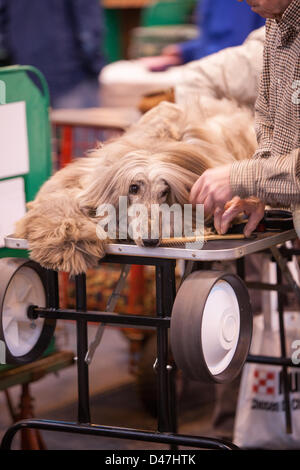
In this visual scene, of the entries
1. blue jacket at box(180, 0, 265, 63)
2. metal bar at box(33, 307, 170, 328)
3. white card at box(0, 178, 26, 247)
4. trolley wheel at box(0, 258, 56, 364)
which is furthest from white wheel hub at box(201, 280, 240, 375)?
blue jacket at box(180, 0, 265, 63)

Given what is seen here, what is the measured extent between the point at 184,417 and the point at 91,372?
2.13 feet

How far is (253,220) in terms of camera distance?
2.09 meters

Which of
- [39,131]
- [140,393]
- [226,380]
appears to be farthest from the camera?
[140,393]

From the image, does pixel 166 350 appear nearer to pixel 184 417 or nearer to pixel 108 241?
pixel 108 241

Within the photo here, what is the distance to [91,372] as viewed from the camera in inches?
150

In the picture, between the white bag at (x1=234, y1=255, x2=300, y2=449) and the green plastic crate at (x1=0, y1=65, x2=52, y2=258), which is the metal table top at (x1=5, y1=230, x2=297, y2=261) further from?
the white bag at (x1=234, y1=255, x2=300, y2=449)

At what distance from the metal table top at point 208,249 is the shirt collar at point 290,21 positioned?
1.59 feet

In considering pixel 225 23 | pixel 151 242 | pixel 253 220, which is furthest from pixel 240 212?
pixel 225 23

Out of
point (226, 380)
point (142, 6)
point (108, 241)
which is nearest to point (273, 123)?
point (108, 241)

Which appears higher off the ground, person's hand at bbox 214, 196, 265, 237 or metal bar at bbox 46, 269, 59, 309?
person's hand at bbox 214, 196, 265, 237

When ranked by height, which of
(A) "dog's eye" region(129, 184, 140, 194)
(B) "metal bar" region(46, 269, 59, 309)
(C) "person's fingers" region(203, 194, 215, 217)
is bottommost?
(B) "metal bar" region(46, 269, 59, 309)

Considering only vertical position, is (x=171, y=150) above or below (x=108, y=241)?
above

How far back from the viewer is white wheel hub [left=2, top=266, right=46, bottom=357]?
6.98 ft

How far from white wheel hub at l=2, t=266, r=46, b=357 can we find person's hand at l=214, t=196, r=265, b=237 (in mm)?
Result: 499
